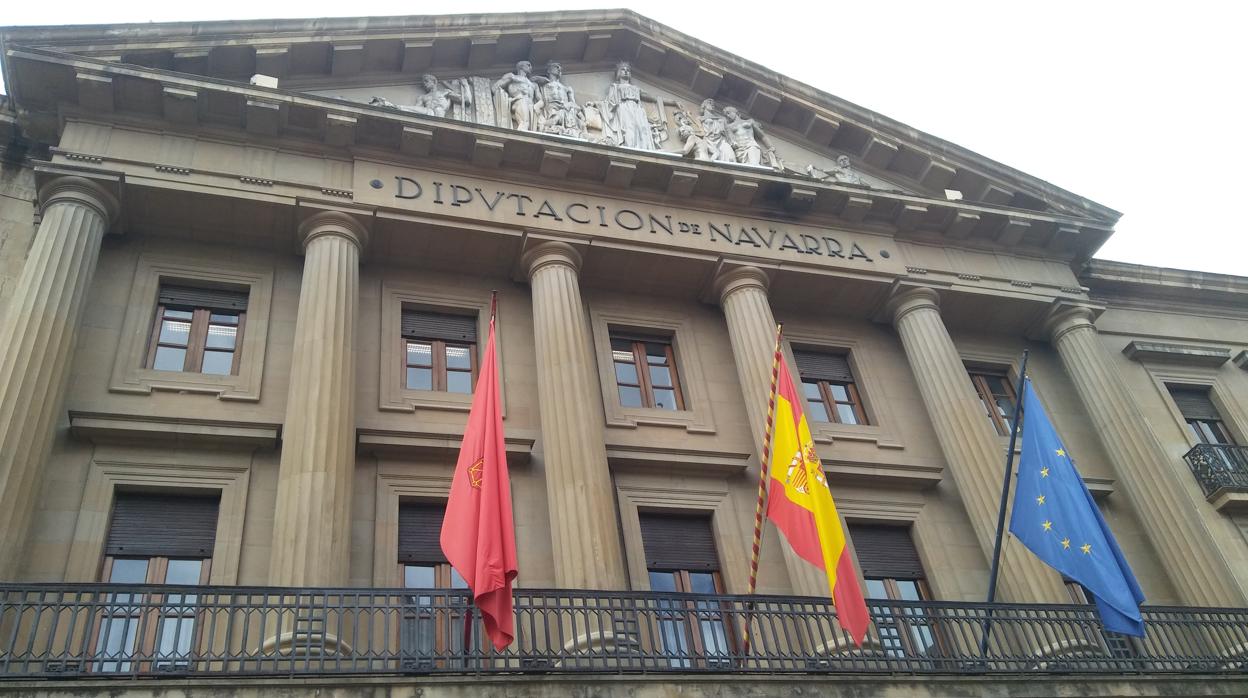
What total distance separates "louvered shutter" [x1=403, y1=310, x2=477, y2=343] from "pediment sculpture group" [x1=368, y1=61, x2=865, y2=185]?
3.19m

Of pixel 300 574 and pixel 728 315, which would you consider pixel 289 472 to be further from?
pixel 728 315

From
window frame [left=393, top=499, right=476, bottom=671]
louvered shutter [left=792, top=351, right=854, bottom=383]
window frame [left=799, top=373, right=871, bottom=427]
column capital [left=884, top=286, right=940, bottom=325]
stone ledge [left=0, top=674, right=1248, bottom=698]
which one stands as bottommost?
stone ledge [left=0, top=674, right=1248, bottom=698]

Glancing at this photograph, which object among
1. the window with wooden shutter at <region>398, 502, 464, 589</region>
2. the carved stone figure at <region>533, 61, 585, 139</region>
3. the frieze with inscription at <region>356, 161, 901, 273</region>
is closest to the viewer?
the window with wooden shutter at <region>398, 502, 464, 589</region>

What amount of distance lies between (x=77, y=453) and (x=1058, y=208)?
16.9 metres

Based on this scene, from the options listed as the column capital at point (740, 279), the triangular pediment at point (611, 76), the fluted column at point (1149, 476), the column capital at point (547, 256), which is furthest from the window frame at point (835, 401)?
the column capital at point (547, 256)

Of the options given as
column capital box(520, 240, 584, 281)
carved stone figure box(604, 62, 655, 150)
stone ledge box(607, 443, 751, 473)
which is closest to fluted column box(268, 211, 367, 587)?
column capital box(520, 240, 584, 281)

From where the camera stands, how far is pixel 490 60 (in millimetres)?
17828

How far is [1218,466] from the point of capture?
17344 millimetres

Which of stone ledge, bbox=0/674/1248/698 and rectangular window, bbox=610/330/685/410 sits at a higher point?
rectangular window, bbox=610/330/685/410

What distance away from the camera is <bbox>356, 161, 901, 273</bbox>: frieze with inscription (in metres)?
15.4

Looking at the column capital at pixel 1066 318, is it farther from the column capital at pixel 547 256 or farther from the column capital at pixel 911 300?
the column capital at pixel 547 256

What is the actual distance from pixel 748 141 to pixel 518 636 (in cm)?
1104

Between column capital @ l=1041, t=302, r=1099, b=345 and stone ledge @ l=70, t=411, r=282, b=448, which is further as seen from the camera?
column capital @ l=1041, t=302, r=1099, b=345

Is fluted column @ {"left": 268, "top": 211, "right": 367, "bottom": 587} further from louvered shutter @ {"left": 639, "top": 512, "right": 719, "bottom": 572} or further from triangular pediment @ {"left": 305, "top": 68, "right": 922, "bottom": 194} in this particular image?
louvered shutter @ {"left": 639, "top": 512, "right": 719, "bottom": 572}
